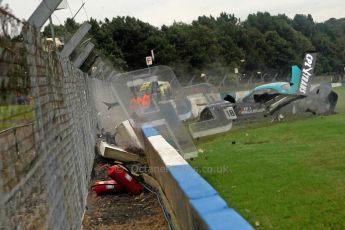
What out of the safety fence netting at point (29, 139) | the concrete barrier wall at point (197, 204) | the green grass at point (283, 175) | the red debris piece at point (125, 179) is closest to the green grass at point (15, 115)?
the safety fence netting at point (29, 139)

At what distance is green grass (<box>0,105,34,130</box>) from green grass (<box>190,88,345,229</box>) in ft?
11.4

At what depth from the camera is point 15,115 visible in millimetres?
2838

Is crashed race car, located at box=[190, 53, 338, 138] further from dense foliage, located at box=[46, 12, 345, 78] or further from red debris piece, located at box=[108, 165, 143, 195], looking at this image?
dense foliage, located at box=[46, 12, 345, 78]

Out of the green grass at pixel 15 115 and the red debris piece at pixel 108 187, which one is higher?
the green grass at pixel 15 115

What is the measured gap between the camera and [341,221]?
5.69 metres

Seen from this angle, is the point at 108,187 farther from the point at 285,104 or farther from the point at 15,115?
the point at 285,104

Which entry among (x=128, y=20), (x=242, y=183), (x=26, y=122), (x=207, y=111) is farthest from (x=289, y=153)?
(x=128, y=20)

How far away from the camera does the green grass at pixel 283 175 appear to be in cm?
612

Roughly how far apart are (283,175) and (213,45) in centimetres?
6313

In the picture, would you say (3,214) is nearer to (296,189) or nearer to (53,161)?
(53,161)

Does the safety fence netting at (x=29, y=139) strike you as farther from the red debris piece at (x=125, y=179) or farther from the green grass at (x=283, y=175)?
the red debris piece at (x=125, y=179)

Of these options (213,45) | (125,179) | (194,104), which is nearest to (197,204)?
(125,179)

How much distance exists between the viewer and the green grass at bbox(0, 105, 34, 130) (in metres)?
2.48

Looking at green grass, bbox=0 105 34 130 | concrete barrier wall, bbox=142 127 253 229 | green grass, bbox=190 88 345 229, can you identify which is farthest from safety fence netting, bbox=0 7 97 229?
green grass, bbox=190 88 345 229
